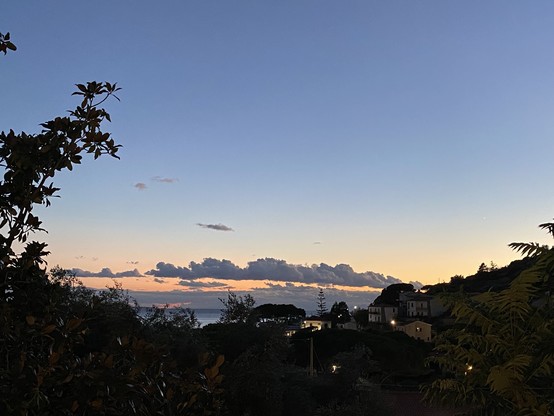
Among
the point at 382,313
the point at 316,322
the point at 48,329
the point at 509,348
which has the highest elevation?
the point at 48,329

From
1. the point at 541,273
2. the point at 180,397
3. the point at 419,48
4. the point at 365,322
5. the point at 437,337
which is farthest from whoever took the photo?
the point at 365,322

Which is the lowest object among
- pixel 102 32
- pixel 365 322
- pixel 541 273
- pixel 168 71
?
pixel 365 322

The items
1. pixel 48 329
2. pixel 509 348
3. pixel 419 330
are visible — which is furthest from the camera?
pixel 419 330

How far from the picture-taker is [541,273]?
7293mm

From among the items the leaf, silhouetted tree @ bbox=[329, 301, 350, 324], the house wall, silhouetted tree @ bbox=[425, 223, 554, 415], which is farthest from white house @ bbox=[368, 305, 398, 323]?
the leaf

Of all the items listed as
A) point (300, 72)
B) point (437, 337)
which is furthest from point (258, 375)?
point (300, 72)

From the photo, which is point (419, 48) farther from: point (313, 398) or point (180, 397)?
point (180, 397)

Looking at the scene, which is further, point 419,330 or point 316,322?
point 316,322

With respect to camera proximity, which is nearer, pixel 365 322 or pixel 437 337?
pixel 437 337

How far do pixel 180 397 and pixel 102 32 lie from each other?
381 inches

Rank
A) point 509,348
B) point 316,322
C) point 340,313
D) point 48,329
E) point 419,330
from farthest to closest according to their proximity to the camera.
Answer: point 340,313 < point 316,322 < point 419,330 < point 509,348 < point 48,329

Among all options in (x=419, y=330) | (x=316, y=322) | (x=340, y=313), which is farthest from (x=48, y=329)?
(x=340, y=313)

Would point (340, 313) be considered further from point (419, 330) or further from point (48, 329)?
point (48, 329)

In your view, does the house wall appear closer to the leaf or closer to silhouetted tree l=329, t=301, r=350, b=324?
silhouetted tree l=329, t=301, r=350, b=324
